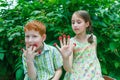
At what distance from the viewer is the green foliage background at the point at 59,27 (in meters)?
4.07

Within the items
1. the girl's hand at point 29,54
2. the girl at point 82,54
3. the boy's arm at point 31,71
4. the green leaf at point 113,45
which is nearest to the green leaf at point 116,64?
the green leaf at point 113,45

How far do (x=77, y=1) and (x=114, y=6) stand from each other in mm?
589

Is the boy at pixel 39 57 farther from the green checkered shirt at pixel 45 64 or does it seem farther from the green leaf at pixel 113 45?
the green leaf at pixel 113 45

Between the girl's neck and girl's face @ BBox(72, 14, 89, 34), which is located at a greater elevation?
girl's face @ BBox(72, 14, 89, 34)

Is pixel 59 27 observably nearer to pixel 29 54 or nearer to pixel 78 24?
pixel 78 24

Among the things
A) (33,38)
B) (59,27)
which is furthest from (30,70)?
(59,27)

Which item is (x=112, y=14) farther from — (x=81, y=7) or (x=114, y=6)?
(x=81, y=7)

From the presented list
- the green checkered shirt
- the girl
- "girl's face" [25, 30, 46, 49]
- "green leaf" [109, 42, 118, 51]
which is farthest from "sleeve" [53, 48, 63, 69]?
"green leaf" [109, 42, 118, 51]

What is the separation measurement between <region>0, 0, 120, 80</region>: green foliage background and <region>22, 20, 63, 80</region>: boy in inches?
23.7

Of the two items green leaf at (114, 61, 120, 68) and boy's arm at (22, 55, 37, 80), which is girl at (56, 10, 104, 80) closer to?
boy's arm at (22, 55, 37, 80)

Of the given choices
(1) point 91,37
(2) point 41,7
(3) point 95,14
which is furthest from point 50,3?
(1) point 91,37

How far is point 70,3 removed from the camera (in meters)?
4.08

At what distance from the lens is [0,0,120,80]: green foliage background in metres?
4.07

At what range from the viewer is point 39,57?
342 centimetres
